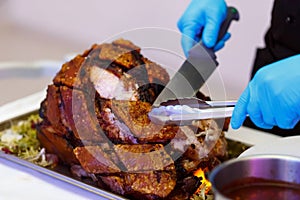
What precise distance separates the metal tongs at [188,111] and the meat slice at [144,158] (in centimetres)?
6

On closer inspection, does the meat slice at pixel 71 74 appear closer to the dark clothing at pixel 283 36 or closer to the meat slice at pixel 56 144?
the meat slice at pixel 56 144

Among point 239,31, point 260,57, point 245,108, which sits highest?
point 245,108

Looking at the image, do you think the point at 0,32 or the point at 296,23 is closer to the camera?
the point at 296,23

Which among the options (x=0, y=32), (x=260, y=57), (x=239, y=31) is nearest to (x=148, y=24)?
(x=239, y=31)

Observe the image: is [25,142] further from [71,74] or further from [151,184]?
[151,184]

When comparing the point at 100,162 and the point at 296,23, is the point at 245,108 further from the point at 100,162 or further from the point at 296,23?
the point at 296,23

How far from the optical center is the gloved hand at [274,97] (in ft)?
3.48

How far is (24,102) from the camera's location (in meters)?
1.61

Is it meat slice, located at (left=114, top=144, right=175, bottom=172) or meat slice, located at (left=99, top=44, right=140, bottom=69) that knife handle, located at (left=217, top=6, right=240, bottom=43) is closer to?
meat slice, located at (left=99, top=44, right=140, bottom=69)

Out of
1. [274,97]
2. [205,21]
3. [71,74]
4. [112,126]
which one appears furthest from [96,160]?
[205,21]

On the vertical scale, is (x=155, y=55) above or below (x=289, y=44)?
above

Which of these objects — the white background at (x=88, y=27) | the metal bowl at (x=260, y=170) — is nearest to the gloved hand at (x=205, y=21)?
the metal bowl at (x=260, y=170)

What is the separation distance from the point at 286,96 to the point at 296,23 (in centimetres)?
47

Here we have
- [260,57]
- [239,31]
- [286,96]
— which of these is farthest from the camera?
[239,31]
